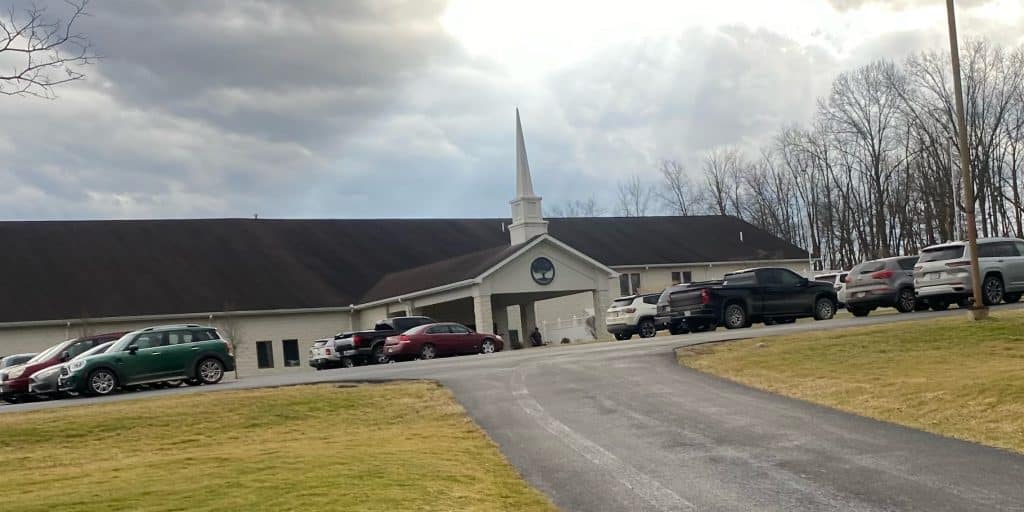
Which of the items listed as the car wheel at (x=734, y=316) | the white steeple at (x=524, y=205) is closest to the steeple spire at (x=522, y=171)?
the white steeple at (x=524, y=205)

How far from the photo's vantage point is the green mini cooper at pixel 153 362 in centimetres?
2434

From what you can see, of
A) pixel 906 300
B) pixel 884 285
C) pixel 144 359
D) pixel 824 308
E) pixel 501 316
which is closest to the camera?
pixel 144 359

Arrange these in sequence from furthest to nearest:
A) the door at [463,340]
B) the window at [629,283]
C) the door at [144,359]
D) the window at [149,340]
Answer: the window at [629,283], the door at [463,340], the window at [149,340], the door at [144,359]

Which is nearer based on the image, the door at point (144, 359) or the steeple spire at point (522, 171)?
the door at point (144, 359)

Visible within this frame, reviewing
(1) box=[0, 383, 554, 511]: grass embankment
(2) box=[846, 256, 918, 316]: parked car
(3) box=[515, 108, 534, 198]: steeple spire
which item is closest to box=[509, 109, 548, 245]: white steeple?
(3) box=[515, 108, 534, 198]: steeple spire

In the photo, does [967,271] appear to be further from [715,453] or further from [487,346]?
[715,453]

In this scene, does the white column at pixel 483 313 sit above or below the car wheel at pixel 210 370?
above

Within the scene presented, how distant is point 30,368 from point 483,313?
19452 millimetres

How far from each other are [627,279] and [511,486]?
158 ft

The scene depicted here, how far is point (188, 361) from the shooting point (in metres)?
25.7

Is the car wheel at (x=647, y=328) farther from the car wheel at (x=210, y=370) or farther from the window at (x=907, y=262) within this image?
the car wheel at (x=210, y=370)

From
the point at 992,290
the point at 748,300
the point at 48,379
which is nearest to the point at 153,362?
the point at 48,379

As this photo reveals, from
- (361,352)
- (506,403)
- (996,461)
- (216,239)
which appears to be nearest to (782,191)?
Answer: (216,239)

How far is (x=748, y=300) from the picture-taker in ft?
106
